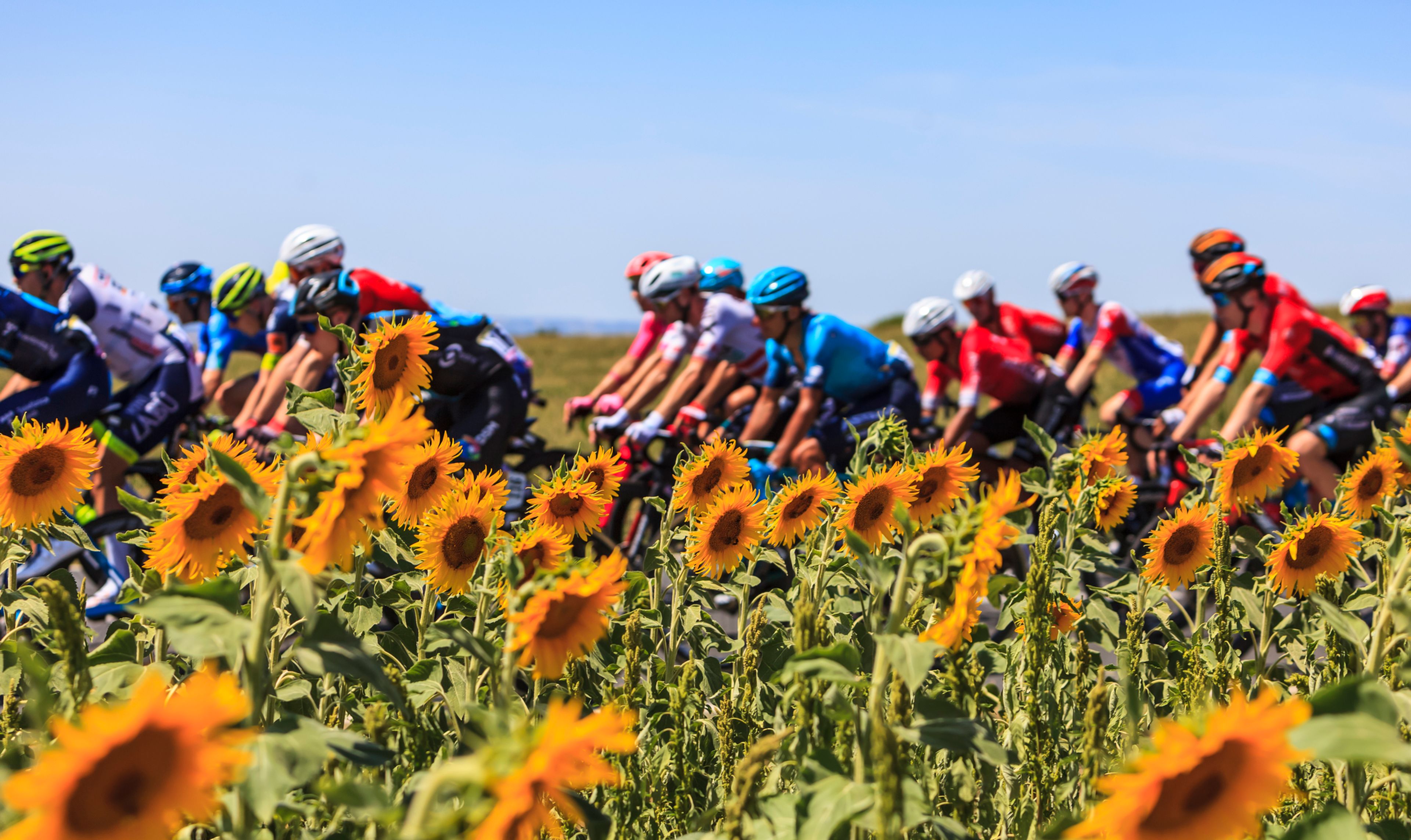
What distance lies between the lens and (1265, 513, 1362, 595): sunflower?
304cm

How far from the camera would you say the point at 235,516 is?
2201 mm

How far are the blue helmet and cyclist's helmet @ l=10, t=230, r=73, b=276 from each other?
446 centimetres

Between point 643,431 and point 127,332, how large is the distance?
3347 millimetres

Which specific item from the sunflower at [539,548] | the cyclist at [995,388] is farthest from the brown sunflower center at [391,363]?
the cyclist at [995,388]

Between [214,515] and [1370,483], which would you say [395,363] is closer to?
[214,515]

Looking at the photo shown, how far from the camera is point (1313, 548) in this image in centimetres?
309

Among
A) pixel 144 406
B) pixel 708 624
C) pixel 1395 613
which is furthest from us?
pixel 144 406

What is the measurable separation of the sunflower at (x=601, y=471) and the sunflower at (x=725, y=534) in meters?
0.39

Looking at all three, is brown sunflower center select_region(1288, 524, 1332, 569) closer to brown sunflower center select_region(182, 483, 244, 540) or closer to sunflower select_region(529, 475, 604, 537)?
sunflower select_region(529, 475, 604, 537)

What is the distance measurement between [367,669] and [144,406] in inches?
259

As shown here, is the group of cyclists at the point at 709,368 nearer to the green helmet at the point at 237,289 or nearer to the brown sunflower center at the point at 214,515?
the green helmet at the point at 237,289

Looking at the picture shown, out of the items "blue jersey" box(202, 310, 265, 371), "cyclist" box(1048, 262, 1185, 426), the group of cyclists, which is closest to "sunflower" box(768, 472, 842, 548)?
the group of cyclists

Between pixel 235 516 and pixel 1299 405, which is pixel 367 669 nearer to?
pixel 235 516

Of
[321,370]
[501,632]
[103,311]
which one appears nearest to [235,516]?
[501,632]
